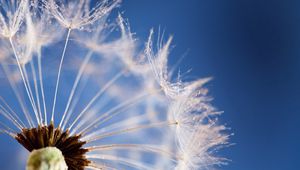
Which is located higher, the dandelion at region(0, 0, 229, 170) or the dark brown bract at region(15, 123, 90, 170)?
the dandelion at region(0, 0, 229, 170)

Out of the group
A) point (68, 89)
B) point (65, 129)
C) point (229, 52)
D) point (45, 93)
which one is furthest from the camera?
point (229, 52)

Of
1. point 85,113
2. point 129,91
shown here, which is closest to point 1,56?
point 85,113

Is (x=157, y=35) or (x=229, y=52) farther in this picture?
(x=229, y=52)

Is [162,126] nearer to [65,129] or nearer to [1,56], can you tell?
[65,129]

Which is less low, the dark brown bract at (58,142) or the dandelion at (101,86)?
the dandelion at (101,86)
